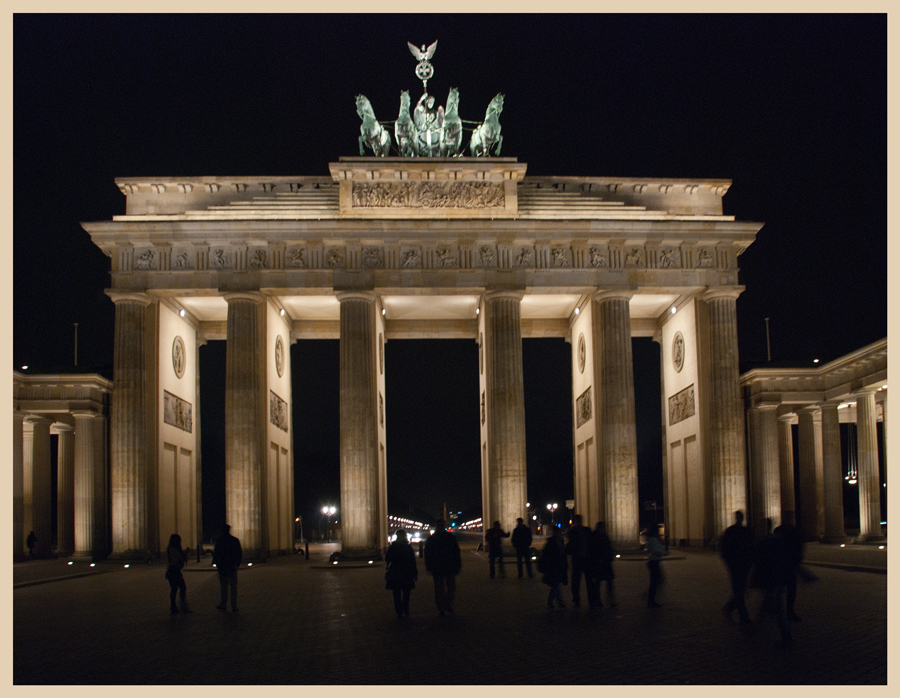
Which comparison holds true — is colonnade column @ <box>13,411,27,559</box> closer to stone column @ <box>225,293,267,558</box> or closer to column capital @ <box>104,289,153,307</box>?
column capital @ <box>104,289,153,307</box>

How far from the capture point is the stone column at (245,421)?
135ft

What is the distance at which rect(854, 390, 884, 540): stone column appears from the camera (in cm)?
4603

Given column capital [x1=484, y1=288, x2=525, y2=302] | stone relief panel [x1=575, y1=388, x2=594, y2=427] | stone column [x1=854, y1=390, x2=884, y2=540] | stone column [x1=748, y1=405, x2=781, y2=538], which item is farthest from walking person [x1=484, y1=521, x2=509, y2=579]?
stone column [x1=854, y1=390, x2=884, y2=540]

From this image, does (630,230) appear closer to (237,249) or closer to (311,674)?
(237,249)

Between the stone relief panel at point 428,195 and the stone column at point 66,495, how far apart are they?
789 inches

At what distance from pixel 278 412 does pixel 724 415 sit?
2193 centimetres

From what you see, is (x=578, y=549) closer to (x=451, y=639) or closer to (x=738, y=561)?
(x=738, y=561)

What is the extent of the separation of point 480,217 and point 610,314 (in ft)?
24.5

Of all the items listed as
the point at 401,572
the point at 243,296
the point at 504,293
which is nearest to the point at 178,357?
the point at 243,296

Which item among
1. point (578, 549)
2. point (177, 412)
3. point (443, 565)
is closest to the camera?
point (443, 565)

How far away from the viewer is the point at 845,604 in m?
18.9

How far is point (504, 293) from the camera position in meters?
43.1

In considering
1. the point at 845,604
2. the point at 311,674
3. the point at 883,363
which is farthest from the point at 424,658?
the point at 883,363

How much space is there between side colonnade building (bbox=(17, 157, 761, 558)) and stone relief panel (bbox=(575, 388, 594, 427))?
2.29 meters
